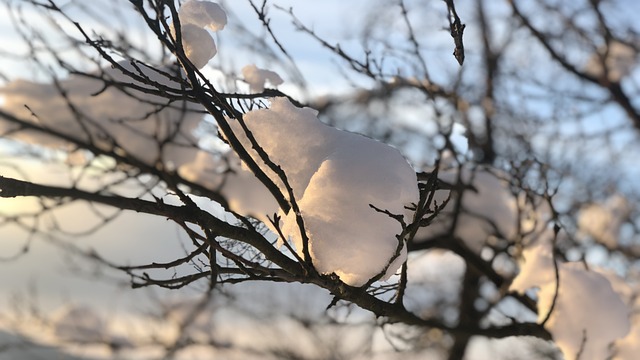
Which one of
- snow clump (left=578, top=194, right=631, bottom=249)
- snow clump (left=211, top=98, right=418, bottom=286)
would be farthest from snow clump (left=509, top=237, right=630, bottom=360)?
snow clump (left=578, top=194, right=631, bottom=249)

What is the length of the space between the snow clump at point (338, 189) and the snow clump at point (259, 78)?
2.53ft

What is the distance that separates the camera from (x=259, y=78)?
2.24 m

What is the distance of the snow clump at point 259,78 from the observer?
2.22 meters

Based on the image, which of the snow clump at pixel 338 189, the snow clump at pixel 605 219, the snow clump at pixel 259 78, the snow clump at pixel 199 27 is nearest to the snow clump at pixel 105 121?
the snow clump at pixel 259 78

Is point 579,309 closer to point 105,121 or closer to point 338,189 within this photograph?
point 338,189

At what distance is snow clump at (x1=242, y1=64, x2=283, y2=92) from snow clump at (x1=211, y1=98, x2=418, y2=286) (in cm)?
77

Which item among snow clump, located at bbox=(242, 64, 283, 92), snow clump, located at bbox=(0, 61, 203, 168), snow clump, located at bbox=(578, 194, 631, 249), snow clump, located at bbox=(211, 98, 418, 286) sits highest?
snow clump, located at bbox=(578, 194, 631, 249)

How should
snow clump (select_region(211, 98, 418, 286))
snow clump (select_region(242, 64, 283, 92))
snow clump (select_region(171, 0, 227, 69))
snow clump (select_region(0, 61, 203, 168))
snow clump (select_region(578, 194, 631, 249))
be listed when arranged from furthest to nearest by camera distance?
snow clump (select_region(578, 194, 631, 249)) → snow clump (select_region(0, 61, 203, 168)) → snow clump (select_region(242, 64, 283, 92)) → snow clump (select_region(171, 0, 227, 69)) → snow clump (select_region(211, 98, 418, 286))

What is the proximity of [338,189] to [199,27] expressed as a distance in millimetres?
651

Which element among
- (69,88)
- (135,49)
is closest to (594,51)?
(135,49)

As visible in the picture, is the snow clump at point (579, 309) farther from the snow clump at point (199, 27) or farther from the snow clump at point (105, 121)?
the snow clump at point (105, 121)

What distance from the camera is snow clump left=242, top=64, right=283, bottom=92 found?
2.22m

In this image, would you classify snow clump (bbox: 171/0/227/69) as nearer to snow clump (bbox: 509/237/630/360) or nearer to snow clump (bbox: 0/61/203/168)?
snow clump (bbox: 0/61/203/168)

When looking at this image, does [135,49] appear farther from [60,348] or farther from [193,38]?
[60,348]
